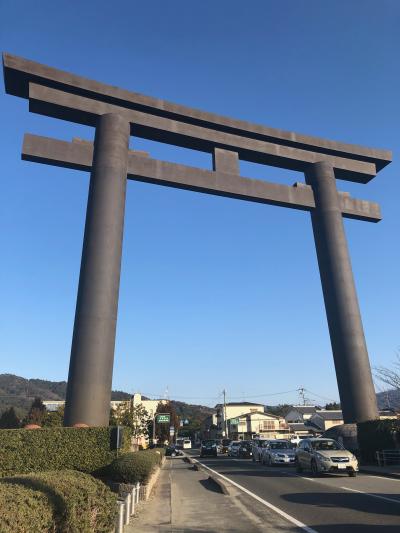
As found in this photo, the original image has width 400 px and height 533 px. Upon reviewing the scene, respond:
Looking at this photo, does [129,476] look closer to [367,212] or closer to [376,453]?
[376,453]

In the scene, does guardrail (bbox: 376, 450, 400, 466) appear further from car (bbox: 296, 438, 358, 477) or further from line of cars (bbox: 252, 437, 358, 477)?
car (bbox: 296, 438, 358, 477)

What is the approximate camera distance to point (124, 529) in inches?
363

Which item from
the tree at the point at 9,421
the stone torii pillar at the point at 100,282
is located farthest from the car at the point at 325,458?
the tree at the point at 9,421

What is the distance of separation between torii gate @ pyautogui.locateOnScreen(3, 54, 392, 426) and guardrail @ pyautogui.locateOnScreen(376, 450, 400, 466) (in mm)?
3826

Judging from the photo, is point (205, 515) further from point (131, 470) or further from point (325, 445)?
point (325, 445)

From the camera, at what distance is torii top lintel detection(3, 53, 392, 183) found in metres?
26.2

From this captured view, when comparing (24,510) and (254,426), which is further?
(254,426)

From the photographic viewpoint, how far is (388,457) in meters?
23.5

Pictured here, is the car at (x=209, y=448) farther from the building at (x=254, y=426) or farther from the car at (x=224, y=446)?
the building at (x=254, y=426)

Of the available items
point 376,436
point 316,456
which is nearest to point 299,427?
point 376,436

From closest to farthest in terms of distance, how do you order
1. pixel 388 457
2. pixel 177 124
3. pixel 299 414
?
pixel 388 457 < pixel 177 124 < pixel 299 414

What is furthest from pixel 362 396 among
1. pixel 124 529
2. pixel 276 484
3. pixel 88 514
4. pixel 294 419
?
pixel 294 419

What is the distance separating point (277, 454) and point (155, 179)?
58.8 ft

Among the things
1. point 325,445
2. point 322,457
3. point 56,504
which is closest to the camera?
point 56,504
